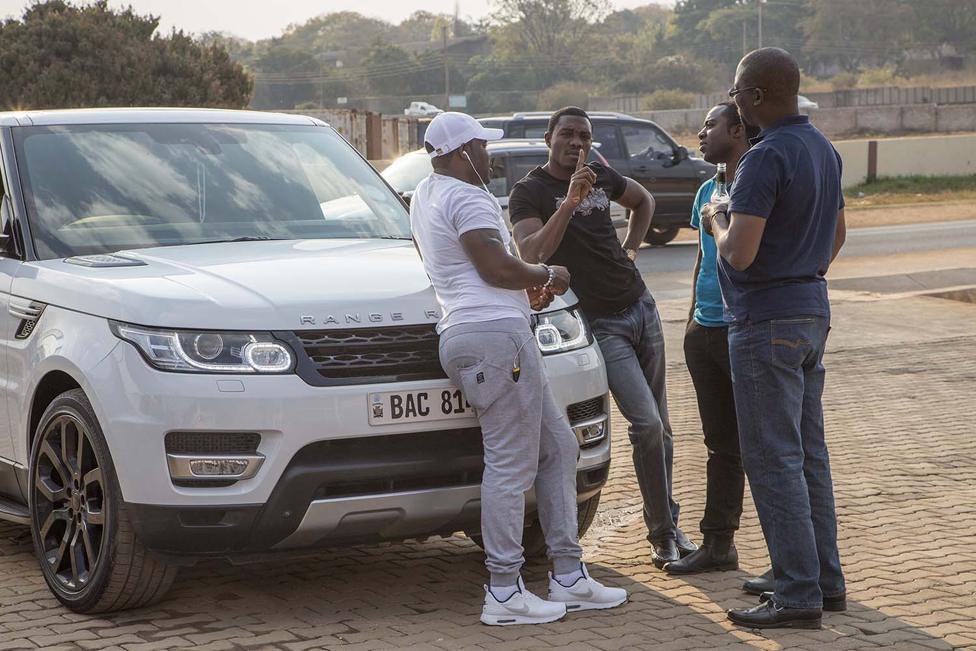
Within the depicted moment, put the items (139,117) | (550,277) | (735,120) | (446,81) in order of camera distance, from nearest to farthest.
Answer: (550,277) → (735,120) → (139,117) → (446,81)

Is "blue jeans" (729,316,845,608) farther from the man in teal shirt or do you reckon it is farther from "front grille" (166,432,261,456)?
"front grille" (166,432,261,456)

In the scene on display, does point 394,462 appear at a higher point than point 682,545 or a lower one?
higher

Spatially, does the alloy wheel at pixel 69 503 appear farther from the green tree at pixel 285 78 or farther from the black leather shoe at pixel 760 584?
the green tree at pixel 285 78

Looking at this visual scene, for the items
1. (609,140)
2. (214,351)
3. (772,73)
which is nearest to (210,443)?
(214,351)

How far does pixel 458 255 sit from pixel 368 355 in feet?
1.58

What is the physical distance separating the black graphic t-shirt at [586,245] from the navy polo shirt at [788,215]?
2.95 feet

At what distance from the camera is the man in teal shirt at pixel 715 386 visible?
5.45m

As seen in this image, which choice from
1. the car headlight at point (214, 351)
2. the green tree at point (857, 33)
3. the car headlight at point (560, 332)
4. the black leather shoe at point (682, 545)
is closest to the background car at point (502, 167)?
the black leather shoe at point (682, 545)

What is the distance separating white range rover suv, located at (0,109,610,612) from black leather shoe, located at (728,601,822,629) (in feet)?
2.51

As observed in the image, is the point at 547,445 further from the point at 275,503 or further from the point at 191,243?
the point at 191,243

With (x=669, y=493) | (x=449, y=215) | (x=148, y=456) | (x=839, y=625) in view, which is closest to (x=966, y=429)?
(x=669, y=493)

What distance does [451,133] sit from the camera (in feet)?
16.1

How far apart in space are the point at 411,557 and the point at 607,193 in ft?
5.60

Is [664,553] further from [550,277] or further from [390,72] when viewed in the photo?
[390,72]
